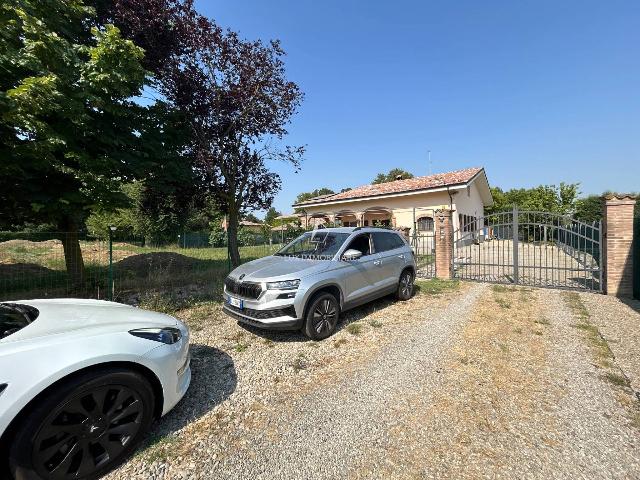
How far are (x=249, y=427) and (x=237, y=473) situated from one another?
0.51 metres

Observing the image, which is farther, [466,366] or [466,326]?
[466,326]

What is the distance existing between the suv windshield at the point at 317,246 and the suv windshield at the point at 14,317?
142 inches

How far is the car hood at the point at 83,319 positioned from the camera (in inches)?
89.0

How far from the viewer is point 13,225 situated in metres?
8.29

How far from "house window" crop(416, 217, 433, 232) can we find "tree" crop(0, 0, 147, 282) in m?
16.2

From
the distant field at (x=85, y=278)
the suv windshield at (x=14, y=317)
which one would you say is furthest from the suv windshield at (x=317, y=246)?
the suv windshield at (x=14, y=317)

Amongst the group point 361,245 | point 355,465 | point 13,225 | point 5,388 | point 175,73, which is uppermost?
point 175,73

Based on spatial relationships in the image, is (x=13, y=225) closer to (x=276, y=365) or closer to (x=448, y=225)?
(x=276, y=365)

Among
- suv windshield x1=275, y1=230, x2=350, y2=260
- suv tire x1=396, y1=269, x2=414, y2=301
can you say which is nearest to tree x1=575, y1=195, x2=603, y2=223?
suv tire x1=396, y1=269, x2=414, y2=301

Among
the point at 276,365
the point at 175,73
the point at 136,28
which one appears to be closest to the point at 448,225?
the point at 276,365

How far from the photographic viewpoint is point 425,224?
62.0 feet

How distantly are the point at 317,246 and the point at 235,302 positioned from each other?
73.8 inches

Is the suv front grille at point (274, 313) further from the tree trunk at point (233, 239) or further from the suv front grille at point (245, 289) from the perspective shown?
the tree trunk at point (233, 239)

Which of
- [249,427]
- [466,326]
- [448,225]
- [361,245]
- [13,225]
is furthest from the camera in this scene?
[448,225]
